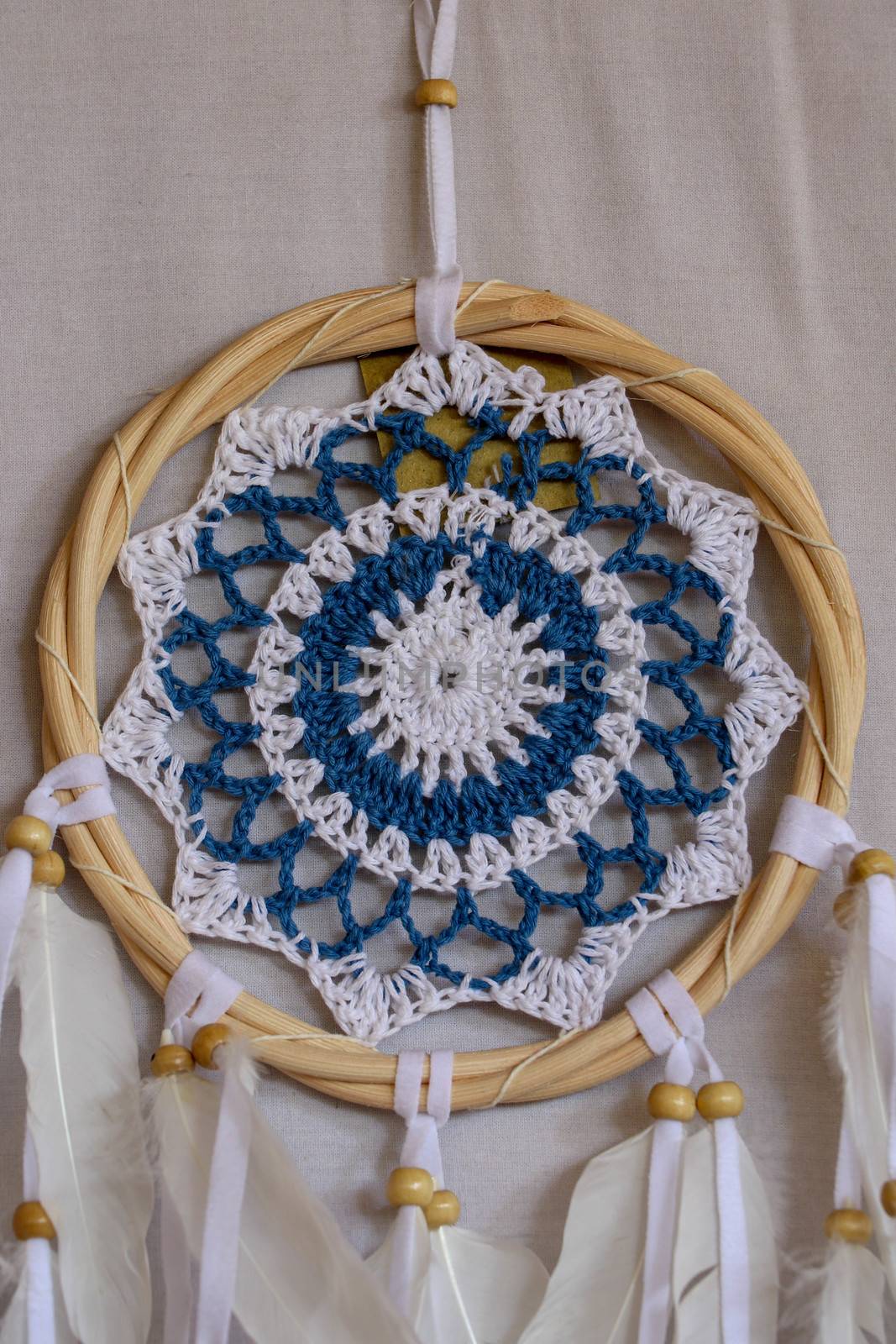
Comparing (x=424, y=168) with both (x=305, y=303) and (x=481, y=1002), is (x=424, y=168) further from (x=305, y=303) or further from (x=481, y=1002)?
(x=481, y=1002)

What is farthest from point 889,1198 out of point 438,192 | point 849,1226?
point 438,192

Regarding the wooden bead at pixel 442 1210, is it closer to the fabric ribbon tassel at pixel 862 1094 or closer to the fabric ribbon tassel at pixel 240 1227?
the fabric ribbon tassel at pixel 240 1227

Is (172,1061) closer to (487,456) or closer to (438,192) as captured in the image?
(487,456)

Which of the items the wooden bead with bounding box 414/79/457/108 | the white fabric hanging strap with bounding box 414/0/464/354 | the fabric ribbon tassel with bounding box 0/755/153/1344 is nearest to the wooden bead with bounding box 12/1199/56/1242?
the fabric ribbon tassel with bounding box 0/755/153/1344

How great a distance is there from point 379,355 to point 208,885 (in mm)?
344

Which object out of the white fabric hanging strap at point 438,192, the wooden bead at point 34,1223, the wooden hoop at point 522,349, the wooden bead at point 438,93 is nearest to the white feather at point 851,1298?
the wooden hoop at point 522,349

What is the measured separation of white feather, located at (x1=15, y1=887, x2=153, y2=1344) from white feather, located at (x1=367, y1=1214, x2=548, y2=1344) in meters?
0.14

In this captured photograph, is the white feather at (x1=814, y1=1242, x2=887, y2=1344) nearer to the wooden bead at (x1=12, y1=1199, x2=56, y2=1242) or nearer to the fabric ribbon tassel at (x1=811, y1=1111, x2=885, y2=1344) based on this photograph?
the fabric ribbon tassel at (x1=811, y1=1111, x2=885, y2=1344)

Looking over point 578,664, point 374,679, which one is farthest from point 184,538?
point 578,664

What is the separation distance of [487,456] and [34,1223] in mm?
502

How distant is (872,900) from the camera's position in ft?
1.95

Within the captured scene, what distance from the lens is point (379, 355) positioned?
0.69 meters

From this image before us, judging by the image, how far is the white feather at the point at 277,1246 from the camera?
536 millimetres

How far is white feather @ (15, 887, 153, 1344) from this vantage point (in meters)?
0.58
